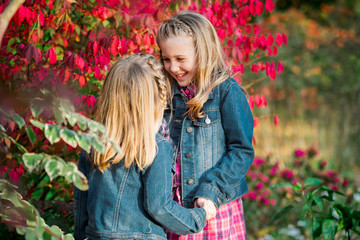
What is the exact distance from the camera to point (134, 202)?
6.30 feet

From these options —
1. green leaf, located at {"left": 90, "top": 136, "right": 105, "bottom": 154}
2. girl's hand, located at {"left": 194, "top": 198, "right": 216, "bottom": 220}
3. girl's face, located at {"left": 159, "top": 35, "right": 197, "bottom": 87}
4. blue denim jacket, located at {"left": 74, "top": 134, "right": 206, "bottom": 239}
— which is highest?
girl's face, located at {"left": 159, "top": 35, "right": 197, "bottom": 87}

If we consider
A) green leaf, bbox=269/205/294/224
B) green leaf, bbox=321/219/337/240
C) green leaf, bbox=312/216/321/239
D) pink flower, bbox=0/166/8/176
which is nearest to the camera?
pink flower, bbox=0/166/8/176

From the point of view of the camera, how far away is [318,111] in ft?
28.2

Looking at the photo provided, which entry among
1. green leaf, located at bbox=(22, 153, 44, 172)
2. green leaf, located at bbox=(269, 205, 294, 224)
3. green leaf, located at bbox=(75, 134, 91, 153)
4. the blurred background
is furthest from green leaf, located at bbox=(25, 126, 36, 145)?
the blurred background

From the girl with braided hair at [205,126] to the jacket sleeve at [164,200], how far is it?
0.20m

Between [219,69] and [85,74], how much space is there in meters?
0.92

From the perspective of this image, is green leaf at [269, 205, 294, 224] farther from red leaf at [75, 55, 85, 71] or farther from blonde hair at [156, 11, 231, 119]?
red leaf at [75, 55, 85, 71]

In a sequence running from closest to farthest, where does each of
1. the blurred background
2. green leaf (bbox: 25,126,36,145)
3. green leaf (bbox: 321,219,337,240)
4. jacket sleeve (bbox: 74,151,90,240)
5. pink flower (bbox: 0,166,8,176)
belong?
green leaf (bbox: 25,126,36,145) → jacket sleeve (bbox: 74,151,90,240) → pink flower (bbox: 0,166,8,176) → green leaf (bbox: 321,219,337,240) → the blurred background

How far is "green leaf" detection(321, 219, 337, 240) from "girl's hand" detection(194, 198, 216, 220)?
1069mm

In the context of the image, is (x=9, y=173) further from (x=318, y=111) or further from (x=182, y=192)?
(x=318, y=111)

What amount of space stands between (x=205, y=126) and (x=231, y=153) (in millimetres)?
192

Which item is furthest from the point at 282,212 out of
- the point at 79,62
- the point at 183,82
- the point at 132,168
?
the point at 79,62

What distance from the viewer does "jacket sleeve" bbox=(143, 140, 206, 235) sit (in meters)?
1.87

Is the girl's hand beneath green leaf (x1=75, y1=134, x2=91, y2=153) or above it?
beneath
